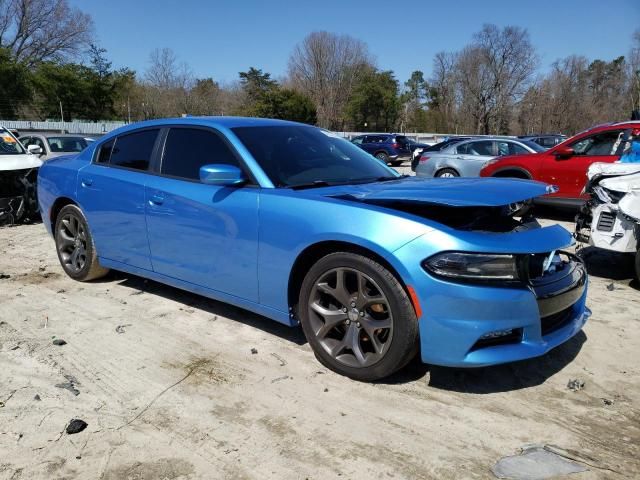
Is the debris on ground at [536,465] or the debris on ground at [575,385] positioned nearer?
the debris on ground at [536,465]

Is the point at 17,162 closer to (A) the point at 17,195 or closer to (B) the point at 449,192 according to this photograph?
(A) the point at 17,195

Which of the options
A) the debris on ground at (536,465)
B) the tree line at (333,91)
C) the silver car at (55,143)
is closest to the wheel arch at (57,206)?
the debris on ground at (536,465)

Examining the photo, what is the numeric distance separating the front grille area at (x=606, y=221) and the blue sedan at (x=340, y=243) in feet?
6.58

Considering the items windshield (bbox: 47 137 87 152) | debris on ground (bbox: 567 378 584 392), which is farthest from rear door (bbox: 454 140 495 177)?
windshield (bbox: 47 137 87 152)

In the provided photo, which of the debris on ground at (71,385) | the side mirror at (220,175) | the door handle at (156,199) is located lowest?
the debris on ground at (71,385)

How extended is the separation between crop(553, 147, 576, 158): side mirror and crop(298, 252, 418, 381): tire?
24.7 ft

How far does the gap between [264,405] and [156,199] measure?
6.38ft

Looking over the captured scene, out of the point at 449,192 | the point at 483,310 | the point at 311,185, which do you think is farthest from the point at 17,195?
the point at 483,310

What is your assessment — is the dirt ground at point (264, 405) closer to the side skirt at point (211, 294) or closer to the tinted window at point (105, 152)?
the side skirt at point (211, 294)

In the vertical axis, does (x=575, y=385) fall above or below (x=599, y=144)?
below

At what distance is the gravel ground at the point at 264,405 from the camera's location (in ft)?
7.85

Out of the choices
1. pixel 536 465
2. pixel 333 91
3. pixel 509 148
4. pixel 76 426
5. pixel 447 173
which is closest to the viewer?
pixel 536 465

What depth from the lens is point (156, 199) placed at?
13.2ft

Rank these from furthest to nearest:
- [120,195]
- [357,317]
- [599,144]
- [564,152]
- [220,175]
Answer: [564,152] → [599,144] → [120,195] → [220,175] → [357,317]
